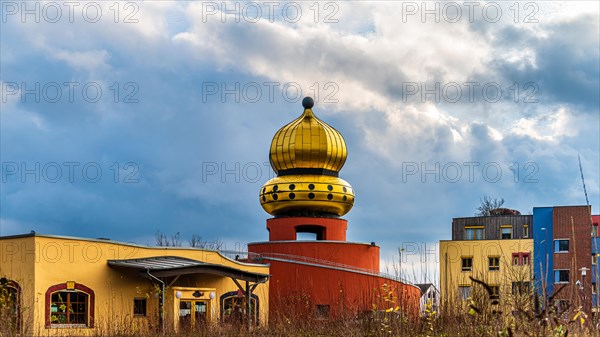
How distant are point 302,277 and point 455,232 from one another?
866 inches

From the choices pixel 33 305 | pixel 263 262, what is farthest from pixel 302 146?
pixel 33 305

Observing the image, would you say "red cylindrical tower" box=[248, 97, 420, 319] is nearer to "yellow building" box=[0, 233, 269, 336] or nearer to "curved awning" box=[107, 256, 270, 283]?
"curved awning" box=[107, 256, 270, 283]

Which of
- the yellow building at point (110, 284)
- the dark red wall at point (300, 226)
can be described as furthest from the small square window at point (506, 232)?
the yellow building at point (110, 284)

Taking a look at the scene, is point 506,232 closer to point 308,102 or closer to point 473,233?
point 473,233

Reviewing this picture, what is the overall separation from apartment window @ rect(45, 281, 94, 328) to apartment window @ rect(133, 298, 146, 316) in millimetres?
2016

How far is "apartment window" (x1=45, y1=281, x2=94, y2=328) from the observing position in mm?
29734

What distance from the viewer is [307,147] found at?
45.7 m

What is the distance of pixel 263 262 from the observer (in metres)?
40.1

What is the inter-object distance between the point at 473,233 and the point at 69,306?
34365 millimetres

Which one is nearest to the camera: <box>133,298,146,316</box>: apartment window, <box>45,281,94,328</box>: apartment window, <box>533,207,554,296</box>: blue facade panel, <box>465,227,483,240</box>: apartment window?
<box>45,281,94,328</box>: apartment window

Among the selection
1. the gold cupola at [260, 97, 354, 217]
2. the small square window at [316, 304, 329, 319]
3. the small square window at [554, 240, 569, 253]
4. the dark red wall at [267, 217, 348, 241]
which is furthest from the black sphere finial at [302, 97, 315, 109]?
the small square window at [554, 240, 569, 253]

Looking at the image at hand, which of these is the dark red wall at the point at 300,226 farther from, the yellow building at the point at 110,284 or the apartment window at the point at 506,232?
the apartment window at the point at 506,232

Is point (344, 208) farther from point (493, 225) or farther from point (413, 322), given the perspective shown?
point (413, 322)

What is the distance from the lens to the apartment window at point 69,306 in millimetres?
29734
